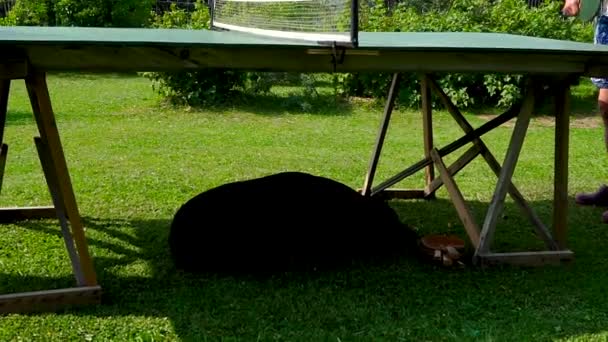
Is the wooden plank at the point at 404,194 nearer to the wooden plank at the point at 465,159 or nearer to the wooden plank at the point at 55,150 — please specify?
the wooden plank at the point at 465,159

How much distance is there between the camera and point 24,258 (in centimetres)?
395

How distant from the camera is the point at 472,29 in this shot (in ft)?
33.2

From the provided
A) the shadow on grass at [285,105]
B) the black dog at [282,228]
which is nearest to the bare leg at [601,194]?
the black dog at [282,228]

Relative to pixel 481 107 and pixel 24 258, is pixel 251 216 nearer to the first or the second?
pixel 24 258

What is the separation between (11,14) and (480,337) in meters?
13.2

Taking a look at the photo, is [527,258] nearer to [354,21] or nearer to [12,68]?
[354,21]

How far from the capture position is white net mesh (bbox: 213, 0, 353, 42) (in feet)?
11.2

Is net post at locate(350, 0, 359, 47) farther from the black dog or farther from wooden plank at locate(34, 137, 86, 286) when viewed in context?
wooden plank at locate(34, 137, 86, 286)

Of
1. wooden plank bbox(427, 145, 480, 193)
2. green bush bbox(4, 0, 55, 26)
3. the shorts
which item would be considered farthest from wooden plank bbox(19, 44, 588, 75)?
green bush bbox(4, 0, 55, 26)

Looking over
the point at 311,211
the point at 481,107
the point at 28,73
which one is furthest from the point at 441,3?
the point at 28,73

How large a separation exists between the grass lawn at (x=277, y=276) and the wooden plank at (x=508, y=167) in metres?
0.19

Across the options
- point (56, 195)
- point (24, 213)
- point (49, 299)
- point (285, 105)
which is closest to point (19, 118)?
point (285, 105)

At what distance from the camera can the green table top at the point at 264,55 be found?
3.10 meters

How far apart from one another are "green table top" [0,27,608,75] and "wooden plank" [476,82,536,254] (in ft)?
0.93
